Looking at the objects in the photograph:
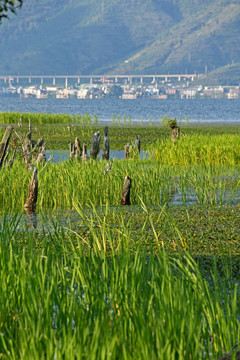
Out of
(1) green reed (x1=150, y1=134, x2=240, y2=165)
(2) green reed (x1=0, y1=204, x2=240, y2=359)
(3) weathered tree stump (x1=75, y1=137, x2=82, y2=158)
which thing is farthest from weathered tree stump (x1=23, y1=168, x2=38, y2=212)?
(1) green reed (x1=150, y1=134, x2=240, y2=165)

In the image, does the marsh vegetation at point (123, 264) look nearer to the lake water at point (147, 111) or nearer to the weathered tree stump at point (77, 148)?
the weathered tree stump at point (77, 148)

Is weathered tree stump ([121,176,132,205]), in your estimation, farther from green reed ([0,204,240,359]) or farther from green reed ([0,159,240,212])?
green reed ([0,204,240,359])

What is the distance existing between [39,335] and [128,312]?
58 cm

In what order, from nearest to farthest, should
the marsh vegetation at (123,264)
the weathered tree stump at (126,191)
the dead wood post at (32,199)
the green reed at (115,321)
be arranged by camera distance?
the green reed at (115,321) → the marsh vegetation at (123,264) → the dead wood post at (32,199) → the weathered tree stump at (126,191)

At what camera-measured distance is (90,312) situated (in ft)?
16.2

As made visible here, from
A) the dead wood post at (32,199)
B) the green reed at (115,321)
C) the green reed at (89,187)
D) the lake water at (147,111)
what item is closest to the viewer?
the green reed at (115,321)

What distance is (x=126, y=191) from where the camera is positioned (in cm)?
1270

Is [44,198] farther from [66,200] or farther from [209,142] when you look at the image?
[209,142]

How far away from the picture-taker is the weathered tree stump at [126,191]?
41.1ft

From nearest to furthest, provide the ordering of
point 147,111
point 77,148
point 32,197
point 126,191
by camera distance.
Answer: point 32,197
point 126,191
point 77,148
point 147,111

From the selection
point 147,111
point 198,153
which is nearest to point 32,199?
point 198,153

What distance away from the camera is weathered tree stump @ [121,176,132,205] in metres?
12.5

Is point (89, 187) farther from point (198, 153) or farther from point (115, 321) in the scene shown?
point (115, 321)

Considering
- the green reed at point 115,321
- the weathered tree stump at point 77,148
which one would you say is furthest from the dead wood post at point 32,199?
the green reed at point 115,321
